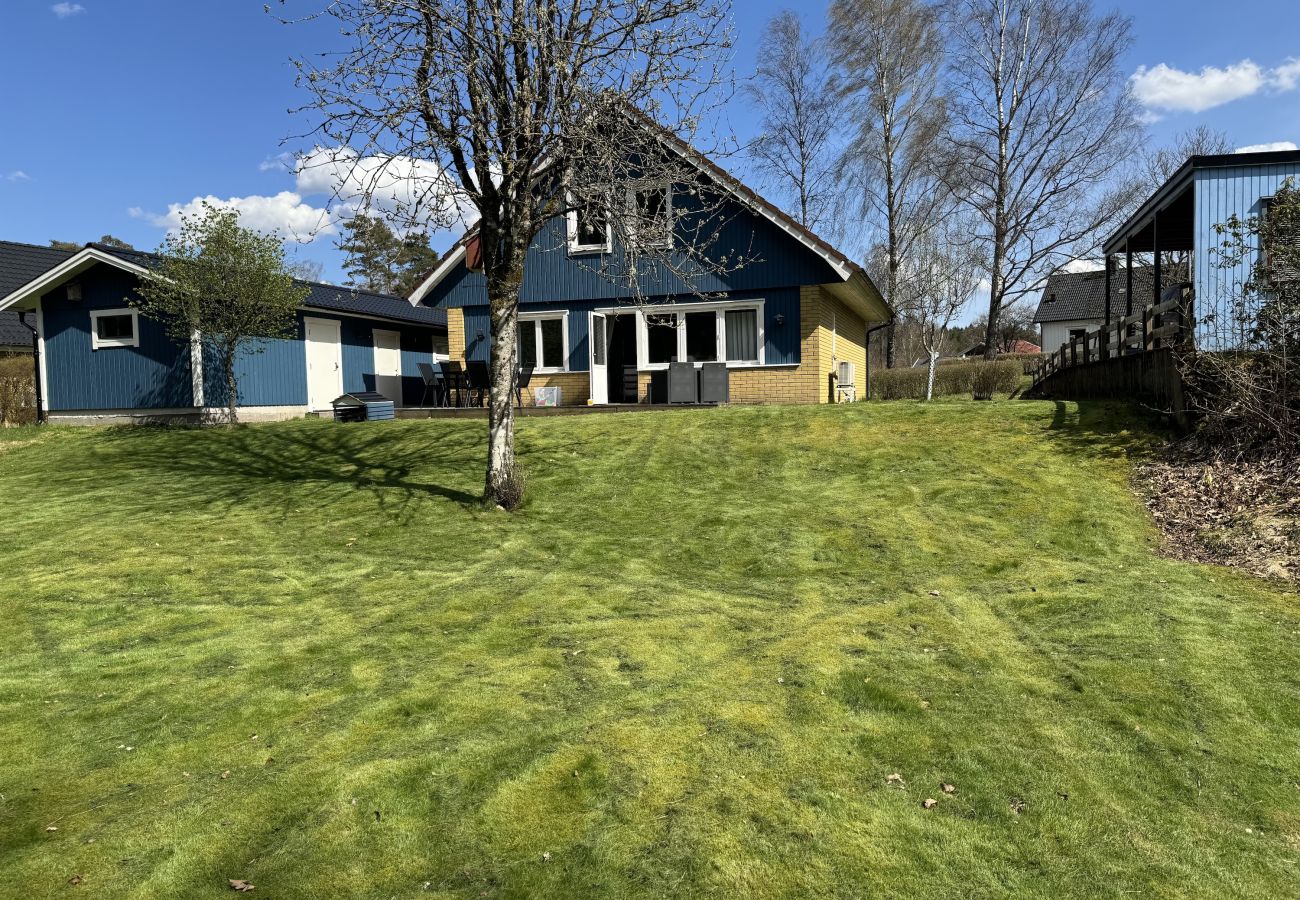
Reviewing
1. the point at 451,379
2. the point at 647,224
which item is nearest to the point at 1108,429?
the point at 647,224

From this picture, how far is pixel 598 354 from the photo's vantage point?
59.3 feet

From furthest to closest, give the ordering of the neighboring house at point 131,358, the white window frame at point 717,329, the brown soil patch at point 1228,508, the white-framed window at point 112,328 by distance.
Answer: the white-framed window at point 112,328
the neighboring house at point 131,358
the white window frame at point 717,329
the brown soil patch at point 1228,508

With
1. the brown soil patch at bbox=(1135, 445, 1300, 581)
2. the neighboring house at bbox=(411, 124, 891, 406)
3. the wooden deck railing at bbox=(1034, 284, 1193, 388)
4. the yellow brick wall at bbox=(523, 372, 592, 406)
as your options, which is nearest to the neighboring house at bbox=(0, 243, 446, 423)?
the neighboring house at bbox=(411, 124, 891, 406)

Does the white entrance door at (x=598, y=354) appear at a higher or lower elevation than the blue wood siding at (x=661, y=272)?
lower

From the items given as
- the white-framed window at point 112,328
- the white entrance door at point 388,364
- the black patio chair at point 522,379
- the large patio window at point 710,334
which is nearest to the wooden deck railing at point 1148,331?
the large patio window at point 710,334

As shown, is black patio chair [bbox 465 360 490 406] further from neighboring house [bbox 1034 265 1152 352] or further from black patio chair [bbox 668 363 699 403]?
neighboring house [bbox 1034 265 1152 352]

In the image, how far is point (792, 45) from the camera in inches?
1239

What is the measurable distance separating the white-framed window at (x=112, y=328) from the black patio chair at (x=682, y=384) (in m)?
14.0

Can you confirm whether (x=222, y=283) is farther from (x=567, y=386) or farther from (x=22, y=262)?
(x=22, y=262)

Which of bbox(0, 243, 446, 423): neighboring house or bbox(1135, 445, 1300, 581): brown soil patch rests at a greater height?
bbox(0, 243, 446, 423): neighboring house

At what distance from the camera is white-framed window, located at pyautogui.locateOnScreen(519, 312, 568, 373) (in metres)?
18.4

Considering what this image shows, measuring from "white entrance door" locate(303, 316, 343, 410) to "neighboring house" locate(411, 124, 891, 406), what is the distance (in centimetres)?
437

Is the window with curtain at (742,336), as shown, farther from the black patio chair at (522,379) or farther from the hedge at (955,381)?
the hedge at (955,381)

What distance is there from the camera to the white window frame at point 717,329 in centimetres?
1706
